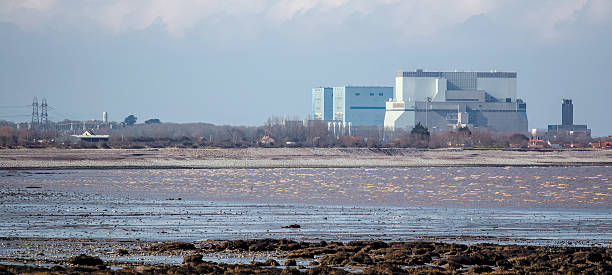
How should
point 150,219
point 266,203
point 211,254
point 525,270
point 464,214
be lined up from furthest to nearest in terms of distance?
1. point 266,203
2. point 464,214
3. point 150,219
4. point 211,254
5. point 525,270

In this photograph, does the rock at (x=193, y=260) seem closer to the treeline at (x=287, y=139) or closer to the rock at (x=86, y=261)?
the rock at (x=86, y=261)

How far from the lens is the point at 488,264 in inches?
869

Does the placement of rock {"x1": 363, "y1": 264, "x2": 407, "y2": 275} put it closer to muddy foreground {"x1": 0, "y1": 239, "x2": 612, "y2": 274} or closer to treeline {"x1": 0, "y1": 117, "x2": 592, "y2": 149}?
muddy foreground {"x1": 0, "y1": 239, "x2": 612, "y2": 274}

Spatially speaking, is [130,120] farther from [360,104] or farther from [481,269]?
[481,269]

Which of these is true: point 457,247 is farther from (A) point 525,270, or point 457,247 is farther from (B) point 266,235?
(B) point 266,235

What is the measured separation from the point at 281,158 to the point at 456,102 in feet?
263

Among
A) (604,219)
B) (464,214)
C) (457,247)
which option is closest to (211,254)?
(457,247)

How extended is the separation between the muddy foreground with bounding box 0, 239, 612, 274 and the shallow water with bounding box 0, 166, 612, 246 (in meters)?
2.20

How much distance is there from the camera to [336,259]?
22.1 m

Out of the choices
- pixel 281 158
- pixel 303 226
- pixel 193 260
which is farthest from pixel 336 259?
pixel 281 158

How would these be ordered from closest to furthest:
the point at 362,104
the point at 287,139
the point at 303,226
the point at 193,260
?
the point at 193,260, the point at 303,226, the point at 287,139, the point at 362,104

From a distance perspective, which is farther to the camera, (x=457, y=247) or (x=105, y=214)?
(x=105, y=214)

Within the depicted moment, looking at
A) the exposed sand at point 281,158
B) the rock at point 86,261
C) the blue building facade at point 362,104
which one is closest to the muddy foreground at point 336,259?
the rock at point 86,261

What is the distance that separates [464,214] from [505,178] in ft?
99.9
